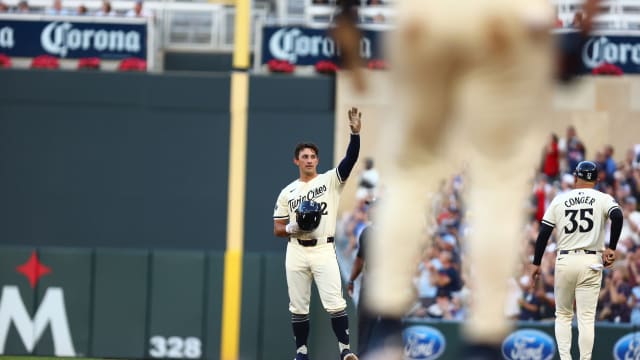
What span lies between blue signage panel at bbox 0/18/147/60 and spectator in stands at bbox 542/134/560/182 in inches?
199

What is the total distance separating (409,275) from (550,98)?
0.62 m

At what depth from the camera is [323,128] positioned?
12.9m

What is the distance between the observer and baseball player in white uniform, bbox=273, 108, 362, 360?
956 cm

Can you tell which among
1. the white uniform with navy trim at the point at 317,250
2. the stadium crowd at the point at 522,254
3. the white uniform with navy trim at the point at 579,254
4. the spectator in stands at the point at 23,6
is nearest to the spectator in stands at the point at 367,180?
the stadium crowd at the point at 522,254

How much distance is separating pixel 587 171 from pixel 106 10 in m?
8.19

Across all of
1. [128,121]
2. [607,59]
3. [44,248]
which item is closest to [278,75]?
[128,121]

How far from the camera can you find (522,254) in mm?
12484

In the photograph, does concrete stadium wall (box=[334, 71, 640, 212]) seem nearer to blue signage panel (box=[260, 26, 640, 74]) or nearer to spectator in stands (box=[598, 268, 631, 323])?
blue signage panel (box=[260, 26, 640, 74])

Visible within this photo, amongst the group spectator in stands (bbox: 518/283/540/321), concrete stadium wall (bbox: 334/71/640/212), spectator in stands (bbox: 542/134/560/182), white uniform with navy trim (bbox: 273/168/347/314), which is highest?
concrete stadium wall (bbox: 334/71/640/212)

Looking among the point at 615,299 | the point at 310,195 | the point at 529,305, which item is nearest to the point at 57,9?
the point at 310,195

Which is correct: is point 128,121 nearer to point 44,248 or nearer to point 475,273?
point 44,248

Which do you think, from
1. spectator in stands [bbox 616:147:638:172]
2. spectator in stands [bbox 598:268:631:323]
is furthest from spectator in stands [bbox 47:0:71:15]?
spectator in stands [bbox 598:268:631:323]

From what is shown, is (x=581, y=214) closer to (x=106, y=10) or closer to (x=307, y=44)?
(x=307, y=44)

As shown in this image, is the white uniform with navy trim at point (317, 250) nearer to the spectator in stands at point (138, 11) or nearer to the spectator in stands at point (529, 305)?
the spectator in stands at point (529, 305)
